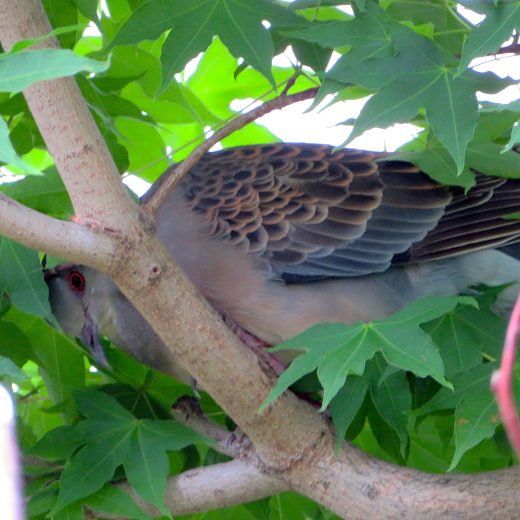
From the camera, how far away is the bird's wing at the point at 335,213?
4.71 feet

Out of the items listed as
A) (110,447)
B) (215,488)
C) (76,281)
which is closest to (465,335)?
(215,488)

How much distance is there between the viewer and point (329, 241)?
145cm

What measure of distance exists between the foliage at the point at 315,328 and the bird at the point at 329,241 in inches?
3.5

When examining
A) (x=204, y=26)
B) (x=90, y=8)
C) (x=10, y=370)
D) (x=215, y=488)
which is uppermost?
(x=90, y=8)

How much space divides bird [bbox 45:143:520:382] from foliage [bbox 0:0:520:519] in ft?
0.29

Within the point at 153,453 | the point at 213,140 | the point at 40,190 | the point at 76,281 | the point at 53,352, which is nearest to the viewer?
the point at 213,140

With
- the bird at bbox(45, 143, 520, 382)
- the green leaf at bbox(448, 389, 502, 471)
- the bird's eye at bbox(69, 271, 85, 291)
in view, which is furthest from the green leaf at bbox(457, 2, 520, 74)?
the bird's eye at bbox(69, 271, 85, 291)

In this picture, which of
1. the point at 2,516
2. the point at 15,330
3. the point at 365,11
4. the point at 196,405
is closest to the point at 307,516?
the point at 196,405

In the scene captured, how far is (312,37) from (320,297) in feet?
1.87

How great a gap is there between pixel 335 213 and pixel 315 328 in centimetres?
47

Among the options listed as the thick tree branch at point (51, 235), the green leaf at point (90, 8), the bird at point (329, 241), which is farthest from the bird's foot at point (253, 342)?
the green leaf at point (90, 8)

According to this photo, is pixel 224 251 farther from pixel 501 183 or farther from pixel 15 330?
pixel 501 183

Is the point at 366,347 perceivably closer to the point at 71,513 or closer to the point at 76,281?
the point at 71,513

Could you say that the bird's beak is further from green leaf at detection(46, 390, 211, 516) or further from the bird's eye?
green leaf at detection(46, 390, 211, 516)
